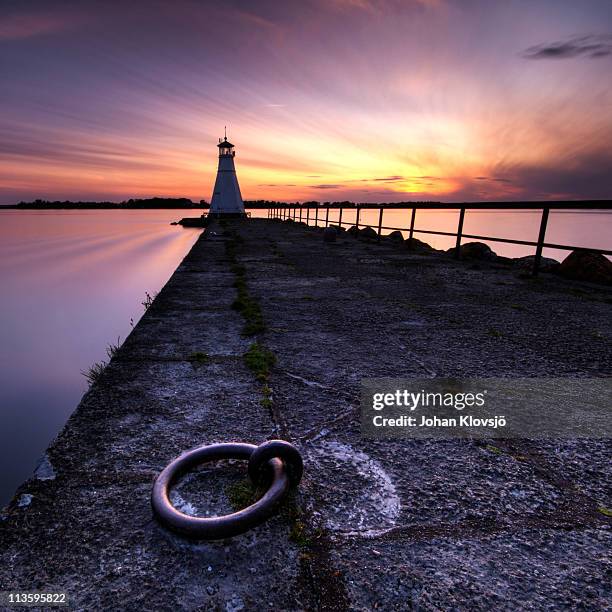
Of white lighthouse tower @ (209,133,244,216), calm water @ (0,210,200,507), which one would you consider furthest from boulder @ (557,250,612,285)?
white lighthouse tower @ (209,133,244,216)

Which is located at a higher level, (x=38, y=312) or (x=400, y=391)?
(x=400, y=391)

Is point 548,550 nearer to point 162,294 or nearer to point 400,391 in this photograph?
point 400,391

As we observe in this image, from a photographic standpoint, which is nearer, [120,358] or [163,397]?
[163,397]

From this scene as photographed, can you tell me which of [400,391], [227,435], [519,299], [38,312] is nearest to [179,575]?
[227,435]

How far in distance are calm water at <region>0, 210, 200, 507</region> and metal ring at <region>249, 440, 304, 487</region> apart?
12.2 ft

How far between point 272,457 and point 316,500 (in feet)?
0.64

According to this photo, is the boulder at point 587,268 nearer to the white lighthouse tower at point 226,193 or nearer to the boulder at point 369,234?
the boulder at point 369,234

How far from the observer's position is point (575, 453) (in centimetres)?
Result: 157

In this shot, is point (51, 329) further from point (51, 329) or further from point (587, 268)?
point (587, 268)

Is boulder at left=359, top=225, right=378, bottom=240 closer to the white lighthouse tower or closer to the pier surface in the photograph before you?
the pier surface

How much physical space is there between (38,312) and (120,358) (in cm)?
1103

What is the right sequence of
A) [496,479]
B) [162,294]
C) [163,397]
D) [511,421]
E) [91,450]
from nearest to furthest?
1. [496,479]
2. [91,450]
3. [511,421]
4. [163,397]
5. [162,294]

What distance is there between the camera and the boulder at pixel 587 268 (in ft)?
18.4

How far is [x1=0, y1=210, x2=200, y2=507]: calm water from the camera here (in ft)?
15.5
